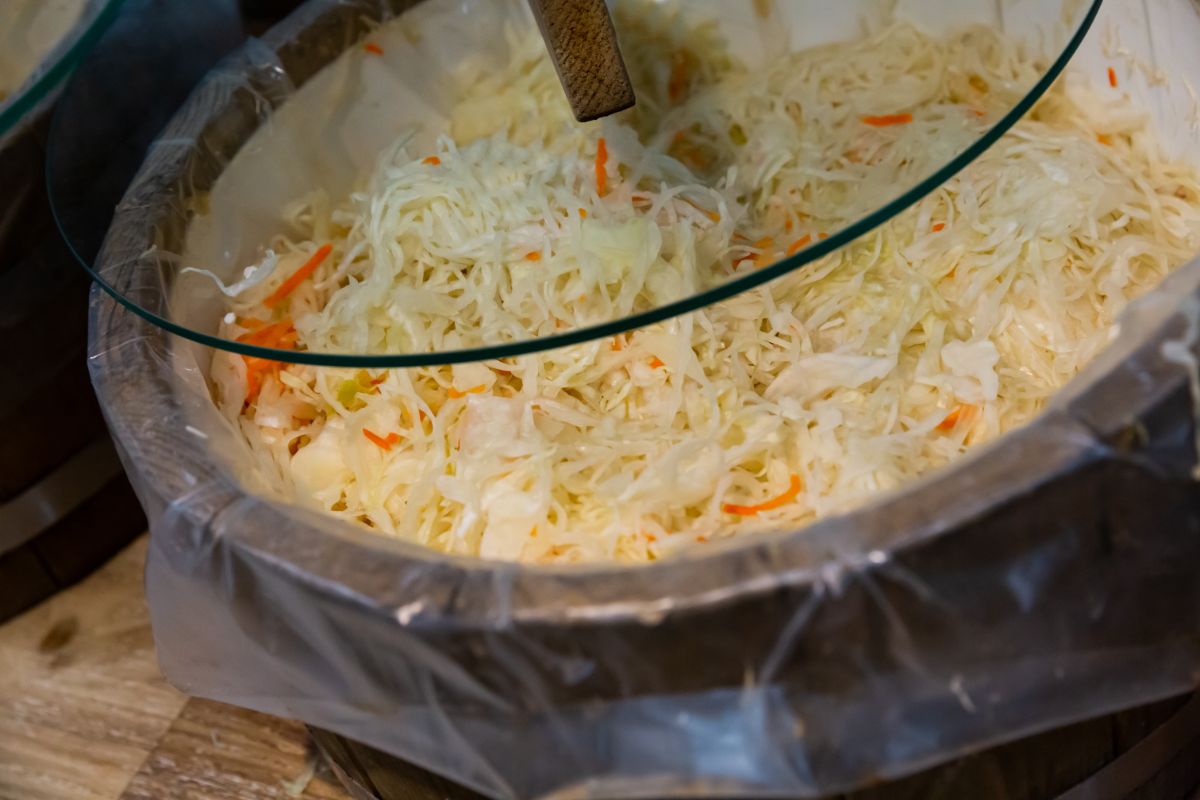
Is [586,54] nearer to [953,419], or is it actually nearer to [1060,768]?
[953,419]

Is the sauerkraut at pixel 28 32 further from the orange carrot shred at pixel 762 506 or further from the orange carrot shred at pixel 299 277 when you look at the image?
the orange carrot shred at pixel 762 506

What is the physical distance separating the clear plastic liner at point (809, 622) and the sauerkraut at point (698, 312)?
0.18 metres

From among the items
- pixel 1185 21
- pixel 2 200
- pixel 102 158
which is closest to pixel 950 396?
pixel 1185 21

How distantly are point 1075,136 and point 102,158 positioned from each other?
1.24 metres

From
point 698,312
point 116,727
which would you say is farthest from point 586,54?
point 116,727

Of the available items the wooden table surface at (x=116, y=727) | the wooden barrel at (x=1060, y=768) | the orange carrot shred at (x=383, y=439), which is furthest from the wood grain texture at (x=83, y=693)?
the orange carrot shred at (x=383, y=439)

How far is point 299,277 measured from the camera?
4.73 ft

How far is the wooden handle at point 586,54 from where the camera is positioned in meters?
1.17

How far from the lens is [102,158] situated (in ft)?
4.75

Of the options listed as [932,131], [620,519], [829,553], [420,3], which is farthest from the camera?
[420,3]

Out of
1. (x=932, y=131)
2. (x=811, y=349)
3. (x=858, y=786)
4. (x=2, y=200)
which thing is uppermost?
(x=2, y=200)

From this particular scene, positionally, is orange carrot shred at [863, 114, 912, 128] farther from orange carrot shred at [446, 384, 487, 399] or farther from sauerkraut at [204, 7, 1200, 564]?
orange carrot shred at [446, 384, 487, 399]

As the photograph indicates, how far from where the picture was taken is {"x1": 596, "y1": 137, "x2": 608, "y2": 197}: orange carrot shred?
1.35 metres

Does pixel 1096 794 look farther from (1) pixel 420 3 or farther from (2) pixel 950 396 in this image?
(1) pixel 420 3
